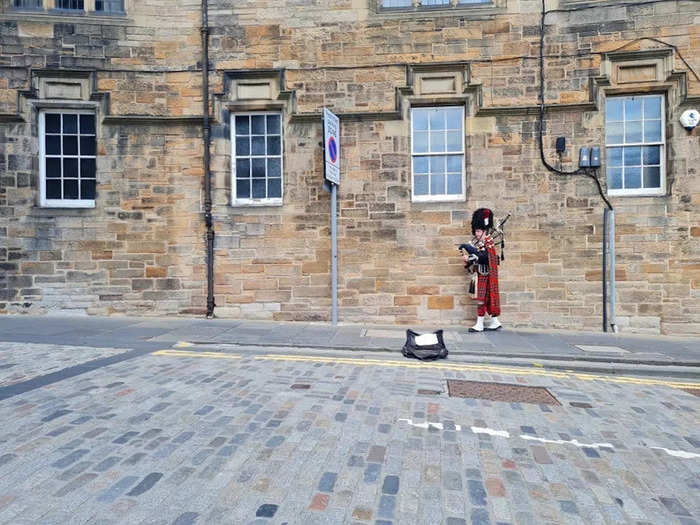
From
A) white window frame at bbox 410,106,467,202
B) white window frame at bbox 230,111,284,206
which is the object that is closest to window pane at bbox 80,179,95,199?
white window frame at bbox 230,111,284,206

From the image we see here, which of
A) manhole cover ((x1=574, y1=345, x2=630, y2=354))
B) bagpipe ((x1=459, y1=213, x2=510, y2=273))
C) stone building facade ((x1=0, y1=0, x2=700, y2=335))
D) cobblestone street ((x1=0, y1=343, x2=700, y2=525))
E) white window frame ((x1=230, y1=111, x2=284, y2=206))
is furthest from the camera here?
white window frame ((x1=230, y1=111, x2=284, y2=206))

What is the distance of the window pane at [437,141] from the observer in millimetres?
9570

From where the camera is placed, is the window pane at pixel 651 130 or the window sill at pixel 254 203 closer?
the window pane at pixel 651 130

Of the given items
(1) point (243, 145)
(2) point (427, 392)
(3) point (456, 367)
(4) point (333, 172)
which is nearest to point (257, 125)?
(1) point (243, 145)

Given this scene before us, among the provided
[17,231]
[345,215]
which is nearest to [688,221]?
[345,215]

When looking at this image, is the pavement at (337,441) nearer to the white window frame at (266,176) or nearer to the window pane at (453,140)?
the white window frame at (266,176)

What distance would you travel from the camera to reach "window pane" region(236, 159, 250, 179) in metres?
9.96

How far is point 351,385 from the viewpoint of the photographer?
4.76 m

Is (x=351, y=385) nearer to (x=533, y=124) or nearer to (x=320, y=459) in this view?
(x=320, y=459)

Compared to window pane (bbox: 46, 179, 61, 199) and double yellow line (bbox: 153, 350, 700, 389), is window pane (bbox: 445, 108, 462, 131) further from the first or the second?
window pane (bbox: 46, 179, 61, 199)

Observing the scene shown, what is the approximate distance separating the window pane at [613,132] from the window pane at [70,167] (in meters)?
12.2

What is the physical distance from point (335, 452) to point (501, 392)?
2381 mm

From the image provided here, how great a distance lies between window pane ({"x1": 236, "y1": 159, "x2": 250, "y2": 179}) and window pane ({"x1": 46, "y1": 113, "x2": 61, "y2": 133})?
14.3 feet

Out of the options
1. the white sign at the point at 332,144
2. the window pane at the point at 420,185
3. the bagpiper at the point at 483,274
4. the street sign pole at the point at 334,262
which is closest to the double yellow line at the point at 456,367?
the bagpiper at the point at 483,274
